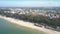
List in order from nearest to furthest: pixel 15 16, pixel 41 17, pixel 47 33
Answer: pixel 47 33
pixel 41 17
pixel 15 16

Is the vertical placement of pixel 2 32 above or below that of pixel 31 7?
below

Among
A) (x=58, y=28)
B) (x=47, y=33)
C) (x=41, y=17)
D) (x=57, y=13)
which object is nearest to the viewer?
(x=47, y=33)

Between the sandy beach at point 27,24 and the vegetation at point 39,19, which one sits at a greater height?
the vegetation at point 39,19

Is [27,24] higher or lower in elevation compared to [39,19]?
lower

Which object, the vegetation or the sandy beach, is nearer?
the sandy beach

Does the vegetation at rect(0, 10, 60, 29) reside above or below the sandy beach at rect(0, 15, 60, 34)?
above

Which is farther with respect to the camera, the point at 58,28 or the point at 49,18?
the point at 49,18

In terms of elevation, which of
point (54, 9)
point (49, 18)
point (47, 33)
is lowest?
point (47, 33)

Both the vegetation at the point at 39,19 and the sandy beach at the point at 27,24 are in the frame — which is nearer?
the sandy beach at the point at 27,24

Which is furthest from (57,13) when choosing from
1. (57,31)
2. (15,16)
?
(15,16)

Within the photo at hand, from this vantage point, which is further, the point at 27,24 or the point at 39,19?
the point at 27,24

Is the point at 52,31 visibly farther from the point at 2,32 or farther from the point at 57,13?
the point at 2,32
